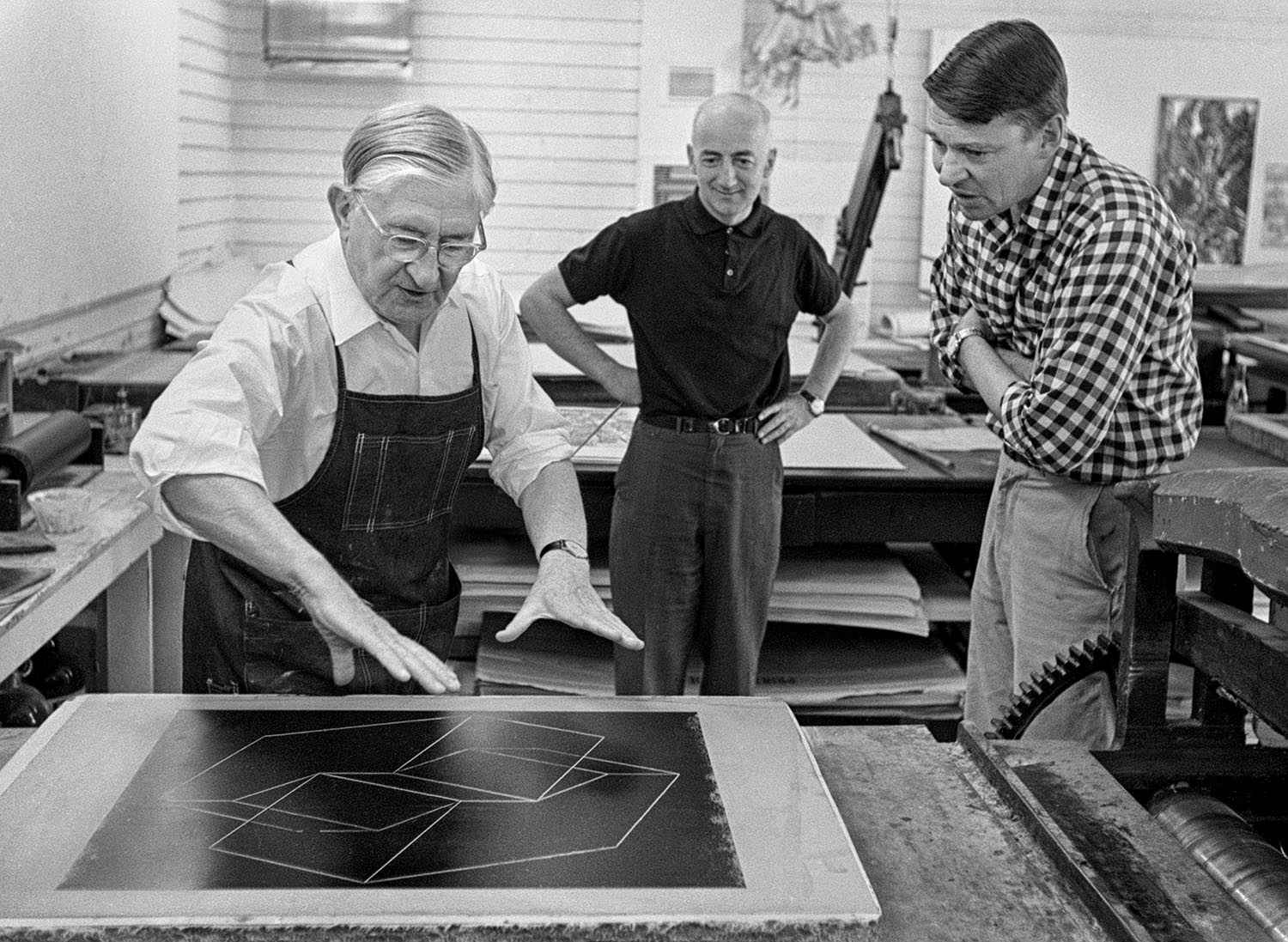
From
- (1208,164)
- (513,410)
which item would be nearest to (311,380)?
(513,410)

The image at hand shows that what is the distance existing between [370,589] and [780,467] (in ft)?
4.96

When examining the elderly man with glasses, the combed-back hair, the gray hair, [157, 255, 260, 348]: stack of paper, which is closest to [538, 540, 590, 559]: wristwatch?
the elderly man with glasses

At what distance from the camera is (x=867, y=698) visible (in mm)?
3879

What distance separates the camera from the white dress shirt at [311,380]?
190 centimetres

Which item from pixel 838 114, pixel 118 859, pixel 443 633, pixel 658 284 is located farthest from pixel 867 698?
pixel 838 114

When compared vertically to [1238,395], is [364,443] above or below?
above

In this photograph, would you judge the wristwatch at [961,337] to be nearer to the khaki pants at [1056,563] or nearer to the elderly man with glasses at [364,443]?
the khaki pants at [1056,563]

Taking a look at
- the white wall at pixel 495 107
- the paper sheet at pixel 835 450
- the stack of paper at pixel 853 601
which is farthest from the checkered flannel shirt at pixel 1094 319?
the white wall at pixel 495 107

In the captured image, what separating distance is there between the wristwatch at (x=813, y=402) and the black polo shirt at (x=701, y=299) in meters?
0.10

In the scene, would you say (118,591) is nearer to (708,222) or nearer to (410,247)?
(708,222)

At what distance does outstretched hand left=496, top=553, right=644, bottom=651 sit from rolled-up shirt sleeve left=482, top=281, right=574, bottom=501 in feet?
0.67

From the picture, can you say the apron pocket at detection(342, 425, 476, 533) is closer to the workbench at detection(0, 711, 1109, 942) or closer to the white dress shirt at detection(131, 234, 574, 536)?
the white dress shirt at detection(131, 234, 574, 536)

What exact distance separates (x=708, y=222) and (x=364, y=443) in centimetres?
154

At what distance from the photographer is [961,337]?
263 cm
